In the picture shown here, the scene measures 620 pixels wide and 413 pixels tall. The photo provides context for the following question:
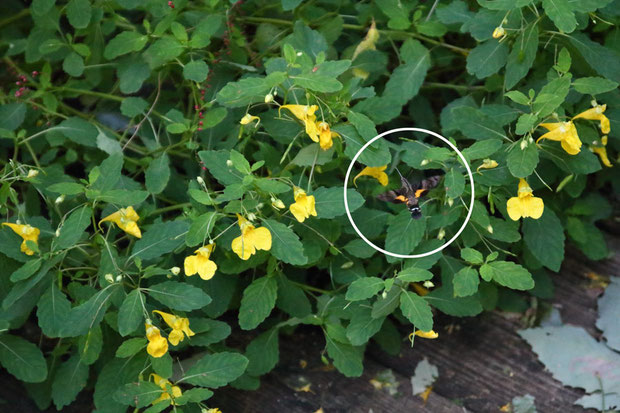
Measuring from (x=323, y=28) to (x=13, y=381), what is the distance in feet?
5.24

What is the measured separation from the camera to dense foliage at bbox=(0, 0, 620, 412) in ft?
6.72

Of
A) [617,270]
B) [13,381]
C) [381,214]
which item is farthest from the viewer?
[617,270]

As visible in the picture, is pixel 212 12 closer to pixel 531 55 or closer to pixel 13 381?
pixel 531 55

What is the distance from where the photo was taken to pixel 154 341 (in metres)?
1.97

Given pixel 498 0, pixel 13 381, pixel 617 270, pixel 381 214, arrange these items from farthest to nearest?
pixel 617 270 < pixel 13 381 < pixel 381 214 < pixel 498 0

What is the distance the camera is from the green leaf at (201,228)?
197 cm

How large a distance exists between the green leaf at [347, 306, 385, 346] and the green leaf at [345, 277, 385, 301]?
14 centimetres

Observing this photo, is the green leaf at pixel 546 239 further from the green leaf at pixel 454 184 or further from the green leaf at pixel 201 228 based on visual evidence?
the green leaf at pixel 201 228

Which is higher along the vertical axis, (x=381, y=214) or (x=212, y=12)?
(x=212, y=12)

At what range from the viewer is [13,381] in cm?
247

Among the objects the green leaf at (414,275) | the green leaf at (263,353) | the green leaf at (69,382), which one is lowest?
the green leaf at (69,382)

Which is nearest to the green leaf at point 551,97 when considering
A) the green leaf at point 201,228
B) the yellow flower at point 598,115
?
the yellow flower at point 598,115

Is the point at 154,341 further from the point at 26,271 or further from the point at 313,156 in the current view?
the point at 313,156

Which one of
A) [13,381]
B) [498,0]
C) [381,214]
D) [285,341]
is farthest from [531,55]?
[13,381]
